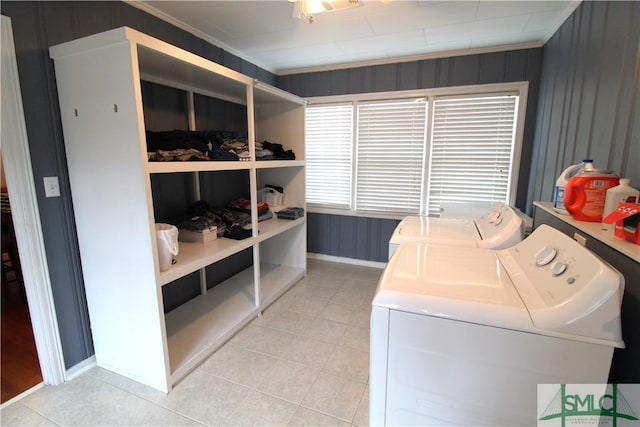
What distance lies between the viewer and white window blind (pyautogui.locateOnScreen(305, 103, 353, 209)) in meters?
3.47

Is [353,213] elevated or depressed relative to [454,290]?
Result: depressed

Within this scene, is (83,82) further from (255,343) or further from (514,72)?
(514,72)

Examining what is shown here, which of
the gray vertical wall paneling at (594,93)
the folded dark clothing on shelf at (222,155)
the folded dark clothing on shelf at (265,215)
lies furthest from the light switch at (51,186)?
the gray vertical wall paneling at (594,93)

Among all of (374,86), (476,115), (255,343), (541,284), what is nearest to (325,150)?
(374,86)

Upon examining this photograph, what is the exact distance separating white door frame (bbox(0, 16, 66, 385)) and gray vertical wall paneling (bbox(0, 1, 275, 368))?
3cm

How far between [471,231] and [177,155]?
71.6 inches

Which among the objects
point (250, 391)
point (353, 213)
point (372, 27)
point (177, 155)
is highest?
point (372, 27)

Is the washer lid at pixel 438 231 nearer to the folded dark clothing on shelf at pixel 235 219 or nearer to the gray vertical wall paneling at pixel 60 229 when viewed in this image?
the folded dark clothing on shelf at pixel 235 219

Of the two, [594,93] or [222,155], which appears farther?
[222,155]

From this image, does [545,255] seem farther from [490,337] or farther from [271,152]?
[271,152]

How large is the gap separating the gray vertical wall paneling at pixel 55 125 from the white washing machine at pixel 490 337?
180 centimetres

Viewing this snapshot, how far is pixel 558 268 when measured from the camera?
0.95m

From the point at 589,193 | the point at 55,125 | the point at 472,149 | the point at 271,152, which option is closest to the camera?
the point at 589,193

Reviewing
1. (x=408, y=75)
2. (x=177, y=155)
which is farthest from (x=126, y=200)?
(x=408, y=75)
